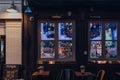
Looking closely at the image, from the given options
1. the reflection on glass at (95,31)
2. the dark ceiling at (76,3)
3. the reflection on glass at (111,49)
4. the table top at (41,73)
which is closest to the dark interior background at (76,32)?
the dark ceiling at (76,3)

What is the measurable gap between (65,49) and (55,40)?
619 mm

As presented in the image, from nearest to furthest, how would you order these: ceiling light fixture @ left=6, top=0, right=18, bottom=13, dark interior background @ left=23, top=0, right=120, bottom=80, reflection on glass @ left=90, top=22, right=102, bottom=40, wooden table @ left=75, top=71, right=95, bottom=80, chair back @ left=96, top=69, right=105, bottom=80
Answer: wooden table @ left=75, top=71, right=95, bottom=80
chair back @ left=96, top=69, right=105, bottom=80
ceiling light fixture @ left=6, top=0, right=18, bottom=13
dark interior background @ left=23, top=0, right=120, bottom=80
reflection on glass @ left=90, top=22, right=102, bottom=40

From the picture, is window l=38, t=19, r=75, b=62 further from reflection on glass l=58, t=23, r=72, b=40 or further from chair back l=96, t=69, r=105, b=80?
chair back l=96, t=69, r=105, b=80

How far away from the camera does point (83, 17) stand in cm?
1719

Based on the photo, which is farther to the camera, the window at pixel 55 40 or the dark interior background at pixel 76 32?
the window at pixel 55 40

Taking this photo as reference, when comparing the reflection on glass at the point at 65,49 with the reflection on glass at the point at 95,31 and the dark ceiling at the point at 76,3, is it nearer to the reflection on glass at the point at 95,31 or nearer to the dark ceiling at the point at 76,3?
the reflection on glass at the point at 95,31

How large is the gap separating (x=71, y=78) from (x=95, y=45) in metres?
1.90

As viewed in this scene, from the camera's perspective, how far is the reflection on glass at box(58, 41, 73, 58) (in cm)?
1748

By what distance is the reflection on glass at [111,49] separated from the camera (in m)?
17.5

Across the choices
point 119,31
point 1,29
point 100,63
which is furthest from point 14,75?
point 119,31

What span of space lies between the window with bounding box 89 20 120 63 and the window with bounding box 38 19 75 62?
0.96m

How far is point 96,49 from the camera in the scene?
17.5 m

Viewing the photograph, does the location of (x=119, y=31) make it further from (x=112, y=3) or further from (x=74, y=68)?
(x=74, y=68)

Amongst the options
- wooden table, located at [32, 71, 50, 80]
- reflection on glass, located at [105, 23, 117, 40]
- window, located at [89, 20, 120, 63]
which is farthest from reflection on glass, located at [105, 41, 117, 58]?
wooden table, located at [32, 71, 50, 80]
